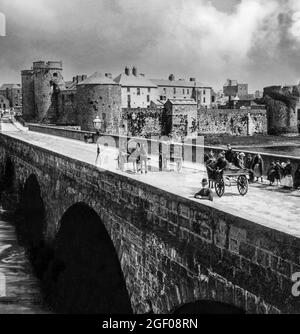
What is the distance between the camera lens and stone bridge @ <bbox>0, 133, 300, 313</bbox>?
5.97 meters

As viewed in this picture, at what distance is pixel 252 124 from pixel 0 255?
50533 millimetres

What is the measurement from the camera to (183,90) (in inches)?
3514

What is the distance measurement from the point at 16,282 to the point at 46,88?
3888 cm

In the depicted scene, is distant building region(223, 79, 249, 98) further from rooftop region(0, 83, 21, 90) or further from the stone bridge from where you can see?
the stone bridge

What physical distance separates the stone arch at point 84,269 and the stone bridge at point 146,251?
0.03m

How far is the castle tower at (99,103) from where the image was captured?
43906mm

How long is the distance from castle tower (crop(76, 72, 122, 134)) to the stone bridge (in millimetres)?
24243

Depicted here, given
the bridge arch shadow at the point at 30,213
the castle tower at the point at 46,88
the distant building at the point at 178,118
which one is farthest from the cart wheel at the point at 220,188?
the castle tower at the point at 46,88

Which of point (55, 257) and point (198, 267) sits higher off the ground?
point (198, 267)

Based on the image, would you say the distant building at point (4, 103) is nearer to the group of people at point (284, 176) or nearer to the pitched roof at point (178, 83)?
the pitched roof at point (178, 83)

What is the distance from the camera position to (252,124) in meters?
67.2
